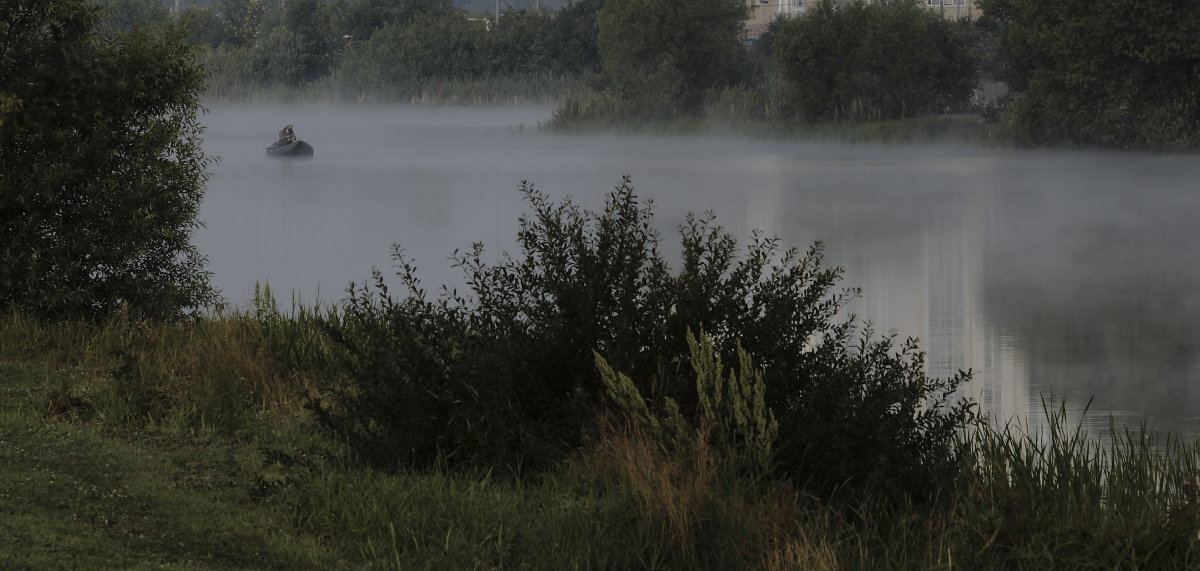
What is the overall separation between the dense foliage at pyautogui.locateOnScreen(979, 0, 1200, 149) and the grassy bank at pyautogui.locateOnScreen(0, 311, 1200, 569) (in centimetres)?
2992

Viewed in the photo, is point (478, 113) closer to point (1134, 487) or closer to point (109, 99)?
point (109, 99)

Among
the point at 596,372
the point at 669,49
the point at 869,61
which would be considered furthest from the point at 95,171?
the point at 669,49

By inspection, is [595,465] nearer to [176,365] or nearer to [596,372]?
[596,372]

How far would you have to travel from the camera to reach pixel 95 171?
485 inches

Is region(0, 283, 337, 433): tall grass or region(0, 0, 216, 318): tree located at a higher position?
region(0, 0, 216, 318): tree

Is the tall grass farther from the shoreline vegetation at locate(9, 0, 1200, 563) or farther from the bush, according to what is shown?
the bush

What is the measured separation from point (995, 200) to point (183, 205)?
18.0 meters

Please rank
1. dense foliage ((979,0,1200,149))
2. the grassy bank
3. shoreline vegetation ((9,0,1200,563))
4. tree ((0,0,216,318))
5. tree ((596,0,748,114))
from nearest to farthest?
the grassy bank < shoreline vegetation ((9,0,1200,563)) < tree ((0,0,216,318)) < dense foliage ((979,0,1200,149)) < tree ((596,0,748,114))

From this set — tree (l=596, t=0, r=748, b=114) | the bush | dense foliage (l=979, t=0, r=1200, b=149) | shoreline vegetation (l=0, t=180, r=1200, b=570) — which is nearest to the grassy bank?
shoreline vegetation (l=0, t=180, r=1200, b=570)

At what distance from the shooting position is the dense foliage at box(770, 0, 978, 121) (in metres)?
44.9

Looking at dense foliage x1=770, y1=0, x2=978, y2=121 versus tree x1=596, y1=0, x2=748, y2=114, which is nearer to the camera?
dense foliage x1=770, y1=0, x2=978, y2=121

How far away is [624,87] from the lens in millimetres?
52625

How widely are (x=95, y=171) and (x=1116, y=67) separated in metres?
29.4

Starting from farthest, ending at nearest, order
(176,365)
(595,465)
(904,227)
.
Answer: (904,227)
(176,365)
(595,465)
